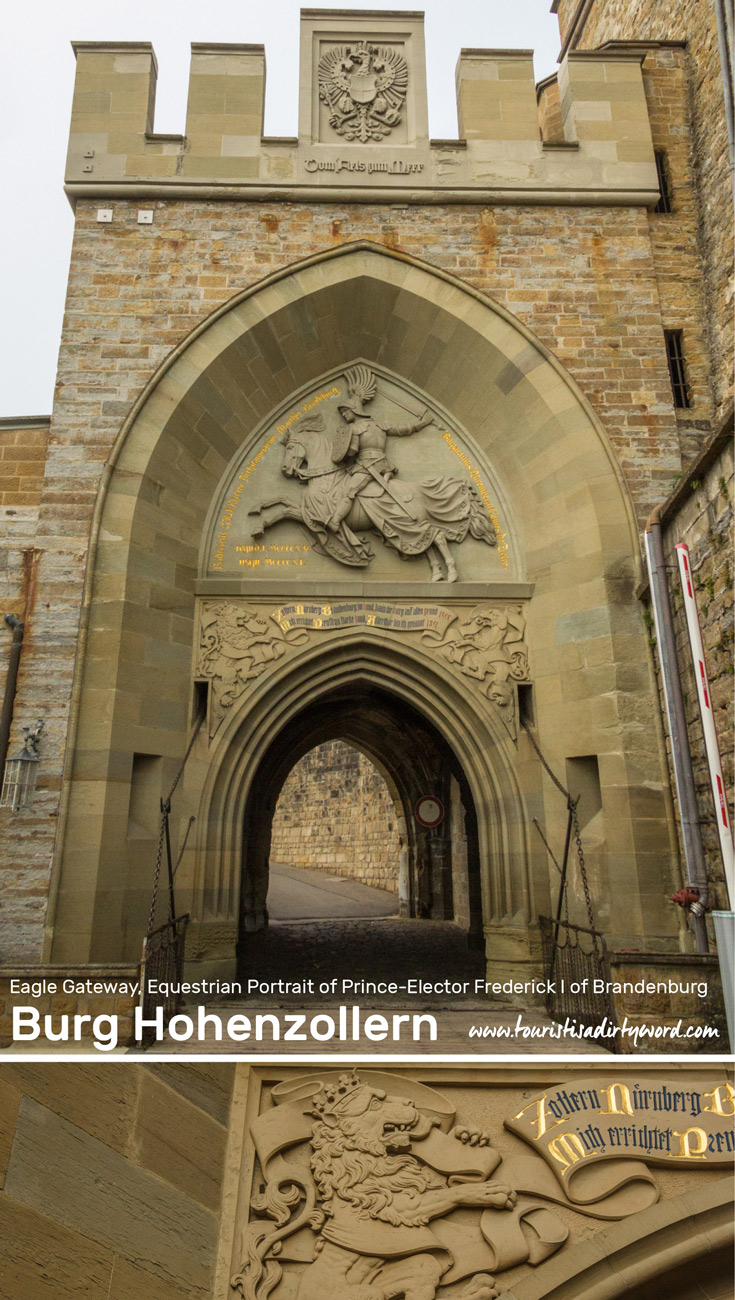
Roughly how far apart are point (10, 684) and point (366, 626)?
9.80ft

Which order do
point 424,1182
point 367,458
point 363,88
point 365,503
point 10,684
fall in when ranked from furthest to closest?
point 363,88
point 367,458
point 365,503
point 10,684
point 424,1182

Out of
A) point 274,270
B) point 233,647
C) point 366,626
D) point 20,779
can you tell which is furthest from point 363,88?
point 20,779

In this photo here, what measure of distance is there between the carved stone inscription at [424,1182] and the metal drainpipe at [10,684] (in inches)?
155

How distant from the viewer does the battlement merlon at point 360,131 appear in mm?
7984

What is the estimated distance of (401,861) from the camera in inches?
617

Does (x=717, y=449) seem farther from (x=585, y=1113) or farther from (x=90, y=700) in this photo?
(x=90, y=700)

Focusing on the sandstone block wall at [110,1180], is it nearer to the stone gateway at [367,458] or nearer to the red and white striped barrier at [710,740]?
the red and white striped barrier at [710,740]

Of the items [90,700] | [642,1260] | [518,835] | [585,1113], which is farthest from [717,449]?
[90,700]

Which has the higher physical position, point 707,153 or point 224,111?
point 224,111

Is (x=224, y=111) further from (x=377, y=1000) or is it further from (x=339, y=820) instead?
(x=339, y=820)

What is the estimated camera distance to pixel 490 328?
25.3 feet

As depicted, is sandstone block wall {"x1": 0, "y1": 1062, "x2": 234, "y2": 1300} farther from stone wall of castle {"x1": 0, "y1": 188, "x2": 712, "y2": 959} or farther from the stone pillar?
the stone pillar

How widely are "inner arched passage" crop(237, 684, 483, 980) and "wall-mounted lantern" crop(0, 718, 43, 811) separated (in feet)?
8.58

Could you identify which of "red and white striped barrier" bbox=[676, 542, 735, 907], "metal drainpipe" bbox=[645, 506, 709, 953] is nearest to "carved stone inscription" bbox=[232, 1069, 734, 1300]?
"red and white striped barrier" bbox=[676, 542, 735, 907]
